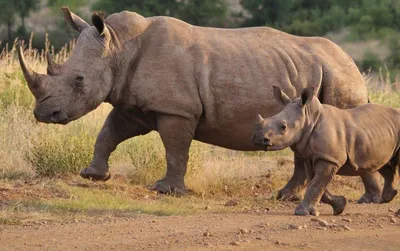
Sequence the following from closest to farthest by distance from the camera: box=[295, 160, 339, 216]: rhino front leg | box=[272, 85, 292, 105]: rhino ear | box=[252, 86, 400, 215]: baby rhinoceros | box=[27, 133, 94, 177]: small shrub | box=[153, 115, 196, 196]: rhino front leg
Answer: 1. box=[252, 86, 400, 215]: baby rhinoceros
2. box=[295, 160, 339, 216]: rhino front leg
3. box=[272, 85, 292, 105]: rhino ear
4. box=[153, 115, 196, 196]: rhino front leg
5. box=[27, 133, 94, 177]: small shrub

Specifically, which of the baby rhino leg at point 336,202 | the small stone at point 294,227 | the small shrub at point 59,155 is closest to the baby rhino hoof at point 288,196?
the baby rhino leg at point 336,202

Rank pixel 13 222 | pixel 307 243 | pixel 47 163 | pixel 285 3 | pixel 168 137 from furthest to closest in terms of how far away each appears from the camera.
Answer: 1. pixel 285 3
2. pixel 47 163
3. pixel 168 137
4. pixel 13 222
5. pixel 307 243

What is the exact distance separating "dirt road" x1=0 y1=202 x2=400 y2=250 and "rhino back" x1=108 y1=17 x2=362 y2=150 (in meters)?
1.65

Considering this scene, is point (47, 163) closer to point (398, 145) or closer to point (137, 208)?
point (137, 208)

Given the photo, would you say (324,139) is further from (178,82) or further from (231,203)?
(178,82)

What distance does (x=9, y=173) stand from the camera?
1242 cm

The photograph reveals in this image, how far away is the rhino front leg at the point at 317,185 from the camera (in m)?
9.99

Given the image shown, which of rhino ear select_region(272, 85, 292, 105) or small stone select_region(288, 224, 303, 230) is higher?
rhino ear select_region(272, 85, 292, 105)

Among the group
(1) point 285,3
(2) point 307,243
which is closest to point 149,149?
(2) point 307,243

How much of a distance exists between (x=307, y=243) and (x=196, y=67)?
3345 millimetres

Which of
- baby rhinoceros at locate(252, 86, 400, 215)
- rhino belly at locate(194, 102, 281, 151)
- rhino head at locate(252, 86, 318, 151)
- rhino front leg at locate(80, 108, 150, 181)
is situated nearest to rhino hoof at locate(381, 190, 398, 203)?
baby rhinoceros at locate(252, 86, 400, 215)

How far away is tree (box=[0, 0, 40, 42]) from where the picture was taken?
34.6 meters

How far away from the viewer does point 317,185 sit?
10.0m

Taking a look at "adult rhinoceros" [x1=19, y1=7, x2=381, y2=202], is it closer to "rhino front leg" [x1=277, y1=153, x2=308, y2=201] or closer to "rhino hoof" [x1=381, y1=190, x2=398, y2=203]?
"rhino front leg" [x1=277, y1=153, x2=308, y2=201]
